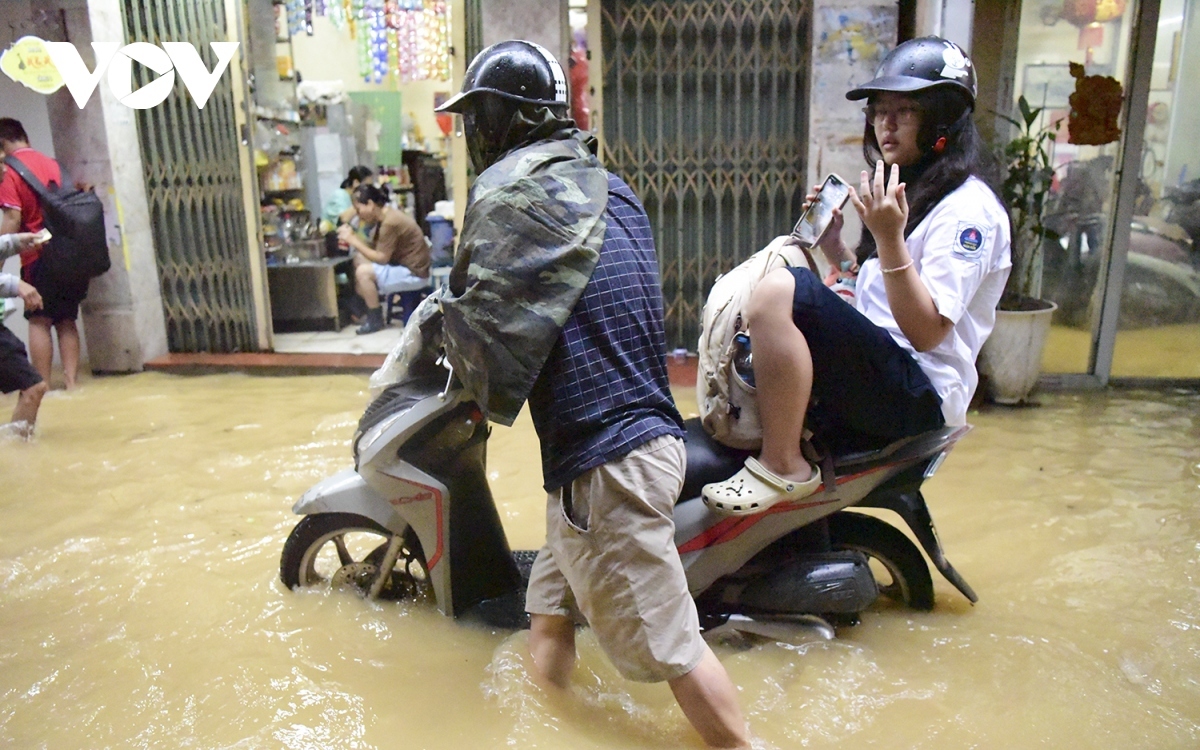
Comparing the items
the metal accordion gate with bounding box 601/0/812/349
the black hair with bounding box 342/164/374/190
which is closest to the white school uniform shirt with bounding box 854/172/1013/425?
the metal accordion gate with bounding box 601/0/812/349

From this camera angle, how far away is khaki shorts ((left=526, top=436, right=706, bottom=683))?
1.90m

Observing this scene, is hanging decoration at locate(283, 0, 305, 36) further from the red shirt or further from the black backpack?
the red shirt

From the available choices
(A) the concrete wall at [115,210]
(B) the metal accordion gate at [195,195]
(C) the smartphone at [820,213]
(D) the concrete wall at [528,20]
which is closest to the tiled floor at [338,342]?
(B) the metal accordion gate at [195,195]

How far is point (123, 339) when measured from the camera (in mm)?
5832

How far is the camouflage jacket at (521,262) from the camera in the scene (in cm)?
181

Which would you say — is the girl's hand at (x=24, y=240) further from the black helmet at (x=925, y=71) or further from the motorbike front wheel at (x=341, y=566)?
the black helmet at (x=925, y=71)

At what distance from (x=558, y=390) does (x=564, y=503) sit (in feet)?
0.87

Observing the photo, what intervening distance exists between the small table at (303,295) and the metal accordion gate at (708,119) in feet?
9.23

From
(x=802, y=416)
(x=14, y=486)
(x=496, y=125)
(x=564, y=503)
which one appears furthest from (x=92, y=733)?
(x=14, y=486)

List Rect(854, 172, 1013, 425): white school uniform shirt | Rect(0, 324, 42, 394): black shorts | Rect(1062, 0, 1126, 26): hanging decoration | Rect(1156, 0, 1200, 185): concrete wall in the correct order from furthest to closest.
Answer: Rect(1156, 0, 1200, 185): concrete wall
Rect(1062, 0, 1126, 26): hanging decoration
Rect(0, 324, 42, 394): black shorts
Rect(854, 172, 1013, 425): white school uniform shirt

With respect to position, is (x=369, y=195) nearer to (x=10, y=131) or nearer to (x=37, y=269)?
(x=37, y=269)

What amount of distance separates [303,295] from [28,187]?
7.83ft

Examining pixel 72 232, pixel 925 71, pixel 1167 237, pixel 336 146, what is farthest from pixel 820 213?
pixel 336 146

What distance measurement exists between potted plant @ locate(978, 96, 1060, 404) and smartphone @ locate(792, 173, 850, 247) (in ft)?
8.82
